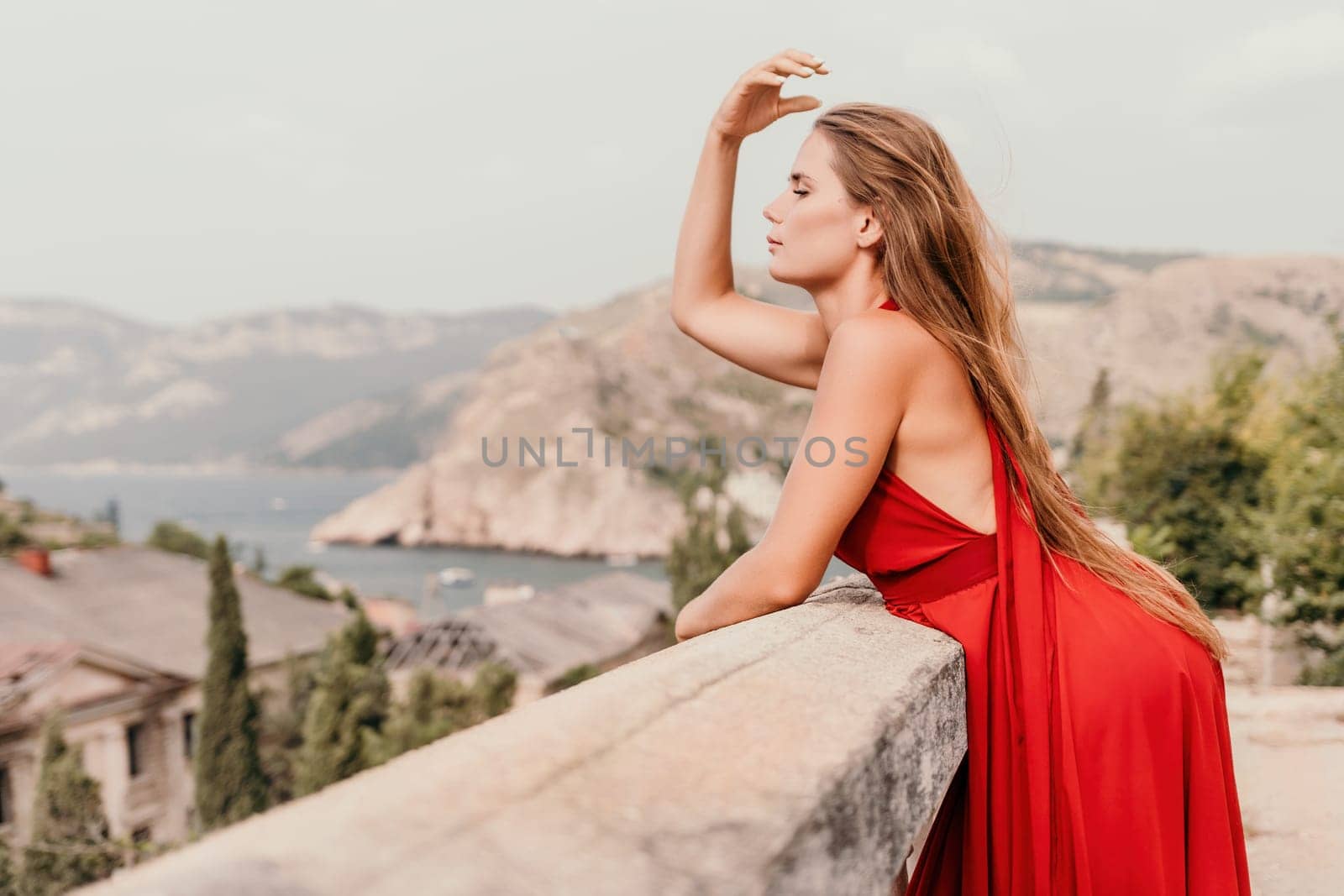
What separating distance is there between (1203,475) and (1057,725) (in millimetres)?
16934

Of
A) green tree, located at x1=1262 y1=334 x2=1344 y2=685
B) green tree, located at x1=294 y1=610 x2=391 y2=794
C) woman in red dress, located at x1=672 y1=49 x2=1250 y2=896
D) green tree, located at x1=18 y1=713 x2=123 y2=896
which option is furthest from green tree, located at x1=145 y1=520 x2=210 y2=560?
woman in red dress, located at x1=672 y1=49 x2=1250 y2=896

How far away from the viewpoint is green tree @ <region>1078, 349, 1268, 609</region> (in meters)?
14.9

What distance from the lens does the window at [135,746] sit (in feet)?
90.7

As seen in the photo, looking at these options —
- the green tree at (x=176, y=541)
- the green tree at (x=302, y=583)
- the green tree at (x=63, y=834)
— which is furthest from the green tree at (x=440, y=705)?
the green tree at (x=176, y=541)

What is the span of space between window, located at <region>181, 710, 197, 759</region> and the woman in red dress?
31757 millimetres

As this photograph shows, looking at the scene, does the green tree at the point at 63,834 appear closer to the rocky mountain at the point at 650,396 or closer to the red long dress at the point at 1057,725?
the red long dress at the point at 1057,725

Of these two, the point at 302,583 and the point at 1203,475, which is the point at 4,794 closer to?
the point at 302,583

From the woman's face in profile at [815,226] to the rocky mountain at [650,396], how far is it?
74.0 meters

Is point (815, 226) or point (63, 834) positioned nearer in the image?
point (815, 226)

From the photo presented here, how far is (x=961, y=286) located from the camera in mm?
1821

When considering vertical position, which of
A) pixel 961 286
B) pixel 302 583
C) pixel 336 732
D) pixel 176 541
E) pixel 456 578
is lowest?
pixel 456 578

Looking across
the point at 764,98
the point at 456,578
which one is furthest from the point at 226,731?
the point at 456,578

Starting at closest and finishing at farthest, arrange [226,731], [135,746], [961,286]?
1. [961,286]
2. [226,731]
3. [135,746]

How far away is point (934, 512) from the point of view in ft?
5.61
